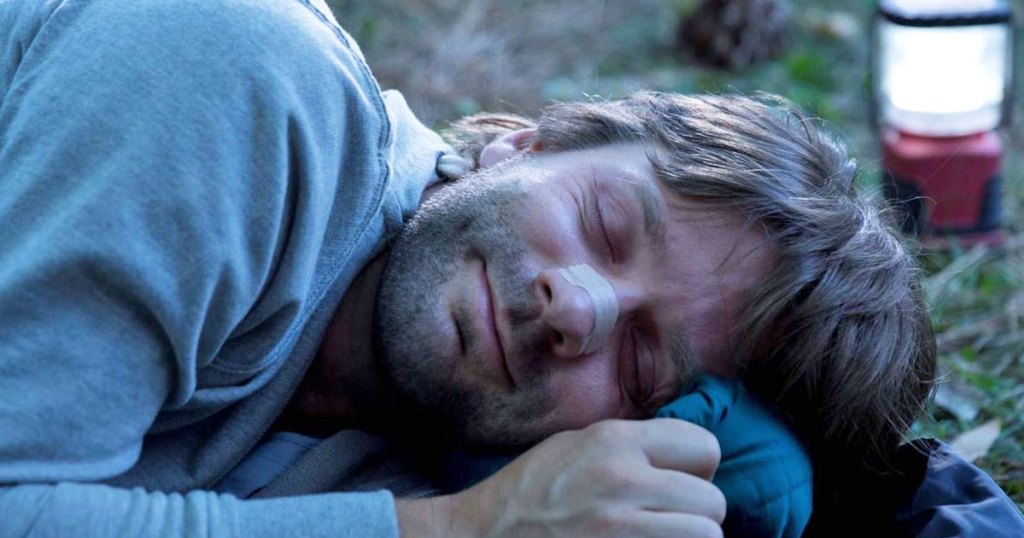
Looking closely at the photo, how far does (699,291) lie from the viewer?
6.46 feet

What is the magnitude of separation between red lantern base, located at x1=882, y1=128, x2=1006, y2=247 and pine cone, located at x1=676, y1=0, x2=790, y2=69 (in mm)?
1505

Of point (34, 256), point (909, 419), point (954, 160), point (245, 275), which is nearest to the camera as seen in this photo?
point (34, 256)

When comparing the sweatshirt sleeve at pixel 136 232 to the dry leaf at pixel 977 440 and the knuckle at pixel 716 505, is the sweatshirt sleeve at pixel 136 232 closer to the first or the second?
the knuckle at pixel 716 505

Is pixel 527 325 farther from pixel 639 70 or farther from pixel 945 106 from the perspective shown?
pixel 639 70

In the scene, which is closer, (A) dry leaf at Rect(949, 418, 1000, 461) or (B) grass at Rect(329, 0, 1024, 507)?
(A) dry leaf at Rect(949, 418, 1000, 461)

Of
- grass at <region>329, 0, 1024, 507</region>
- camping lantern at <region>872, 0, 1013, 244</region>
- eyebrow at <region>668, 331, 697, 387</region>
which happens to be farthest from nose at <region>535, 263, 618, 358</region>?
camping lantern at <region>872, 0, 1013, 244</region>

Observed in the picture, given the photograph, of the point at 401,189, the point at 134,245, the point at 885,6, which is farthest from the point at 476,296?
the point at 885,6

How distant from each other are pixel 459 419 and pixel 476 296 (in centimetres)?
21

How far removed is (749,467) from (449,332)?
1.64 ft

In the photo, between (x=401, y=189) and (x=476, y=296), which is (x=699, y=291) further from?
(x=401, y=189)

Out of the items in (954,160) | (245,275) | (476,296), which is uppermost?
(245,275)

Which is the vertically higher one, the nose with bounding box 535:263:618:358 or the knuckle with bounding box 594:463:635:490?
the nose with bounding box 535:263:618:358

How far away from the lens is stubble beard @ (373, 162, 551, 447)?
6.22 ft

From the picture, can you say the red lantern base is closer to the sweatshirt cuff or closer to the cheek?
the cheek
